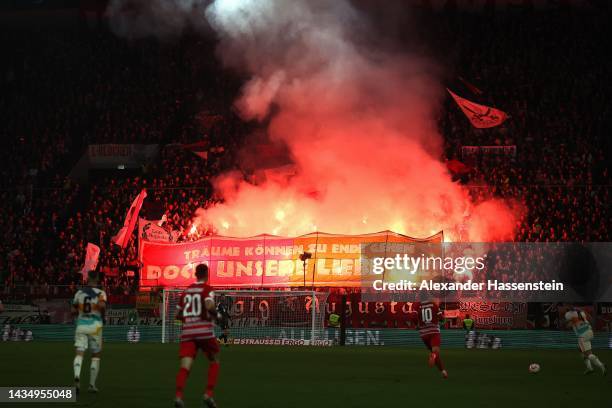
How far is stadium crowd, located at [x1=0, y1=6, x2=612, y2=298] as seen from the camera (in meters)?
33.5

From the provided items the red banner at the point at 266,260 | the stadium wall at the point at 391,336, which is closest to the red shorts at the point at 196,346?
the stadium wall at the point at 391,336

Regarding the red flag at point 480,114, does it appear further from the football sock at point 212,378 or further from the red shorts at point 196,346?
the football sock at point 212,378

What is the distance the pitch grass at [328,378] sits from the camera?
42.1 ft

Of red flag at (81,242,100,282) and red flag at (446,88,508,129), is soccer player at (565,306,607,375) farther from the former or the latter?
red flag at (81,242,100,282)

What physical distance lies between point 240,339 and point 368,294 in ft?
15.0

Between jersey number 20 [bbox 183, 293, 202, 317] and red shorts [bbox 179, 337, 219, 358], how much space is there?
14.3 inches

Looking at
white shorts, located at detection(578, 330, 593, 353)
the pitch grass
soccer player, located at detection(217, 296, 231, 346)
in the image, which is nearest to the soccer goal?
soccer player, located at detection(217, 296, 231, 346)

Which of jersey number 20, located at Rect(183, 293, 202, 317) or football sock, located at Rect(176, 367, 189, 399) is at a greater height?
jersey number 20, located at Rect(183, 293, 202, 317)

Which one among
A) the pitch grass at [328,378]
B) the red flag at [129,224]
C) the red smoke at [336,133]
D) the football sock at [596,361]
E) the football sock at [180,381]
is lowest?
the pitch grass at [328,378]

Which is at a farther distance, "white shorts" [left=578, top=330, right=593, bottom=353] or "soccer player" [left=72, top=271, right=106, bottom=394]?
"white shorts" [left=578, top=330, right=593, bottom=353]

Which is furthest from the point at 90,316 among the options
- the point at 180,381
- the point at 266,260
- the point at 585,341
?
the point at 266,260

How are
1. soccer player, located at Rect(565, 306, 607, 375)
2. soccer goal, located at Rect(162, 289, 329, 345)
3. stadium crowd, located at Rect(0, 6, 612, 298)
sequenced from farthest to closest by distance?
stadium crowd, located at Rect(0, 6, 612, 298), soccer goal, located at Rect(162, 289, 329, 345), soccer player, located at Rect(565, 306, 607, 375)

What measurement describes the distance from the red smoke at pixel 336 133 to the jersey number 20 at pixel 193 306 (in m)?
20.9

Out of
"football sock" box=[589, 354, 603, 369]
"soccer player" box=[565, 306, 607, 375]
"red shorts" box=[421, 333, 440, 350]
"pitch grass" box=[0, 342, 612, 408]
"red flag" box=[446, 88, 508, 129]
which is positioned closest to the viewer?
"pitch grass" box=[0, 342, 612, 408]
